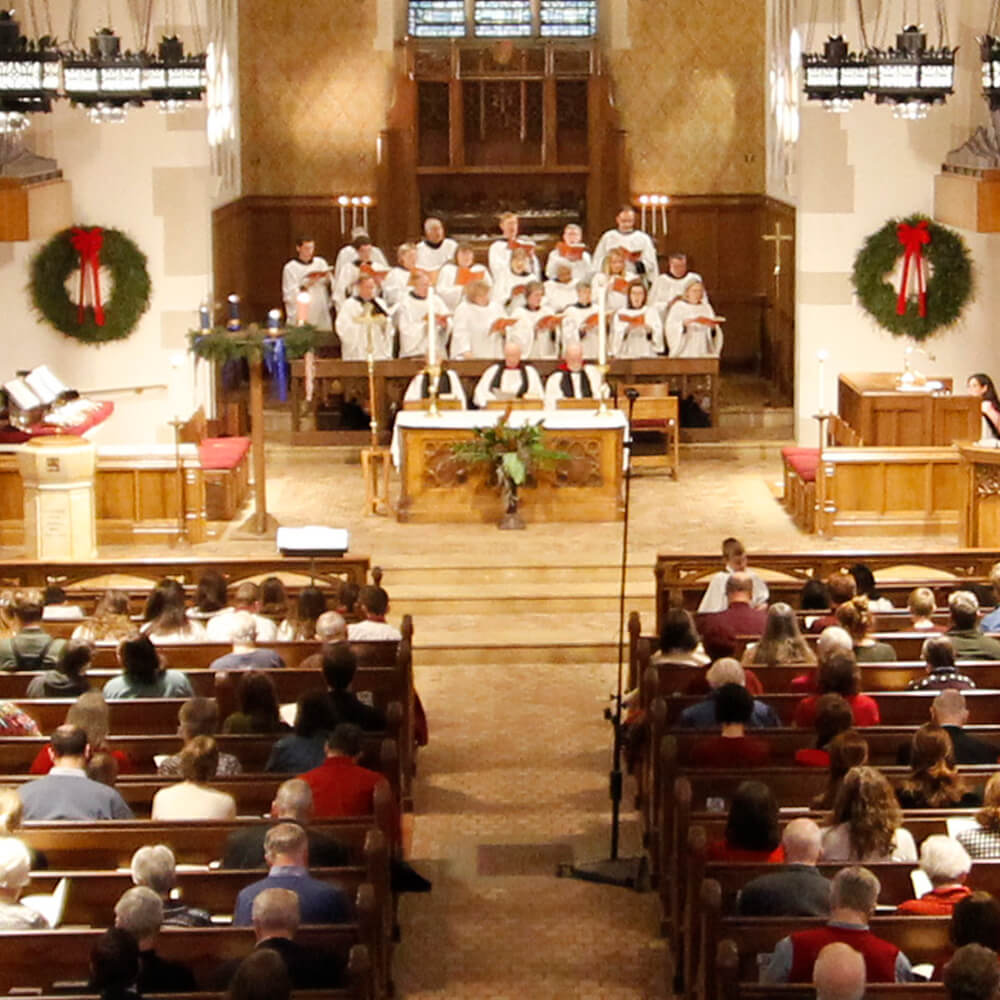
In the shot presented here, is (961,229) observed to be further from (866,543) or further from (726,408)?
(866,543)

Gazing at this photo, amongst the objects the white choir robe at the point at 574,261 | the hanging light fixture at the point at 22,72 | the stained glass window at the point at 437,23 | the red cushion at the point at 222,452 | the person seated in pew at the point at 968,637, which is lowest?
the person seated in pew at the point at 968,637

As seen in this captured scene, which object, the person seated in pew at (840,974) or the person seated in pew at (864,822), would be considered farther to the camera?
the person seated in pew at (864,822)

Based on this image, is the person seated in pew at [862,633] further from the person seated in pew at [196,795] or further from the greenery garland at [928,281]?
the greenery garland at [928,281]

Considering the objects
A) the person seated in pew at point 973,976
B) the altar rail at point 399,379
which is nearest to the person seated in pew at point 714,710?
the person seated in pew at point 973,976

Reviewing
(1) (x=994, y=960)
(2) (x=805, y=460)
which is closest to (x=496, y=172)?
(2) (x=805, y=460)

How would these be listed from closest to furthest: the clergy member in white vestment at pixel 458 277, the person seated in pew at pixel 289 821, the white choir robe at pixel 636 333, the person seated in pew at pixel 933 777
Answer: the person seated in pew at pixel 289 821
the person seated in pew at pixel 933 777
the white choir robe at pixel 636 333
the clergy member in white vestment at pixel 458 277

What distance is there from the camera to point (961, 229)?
19609 mm

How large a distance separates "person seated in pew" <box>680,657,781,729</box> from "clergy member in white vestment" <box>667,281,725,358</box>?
35.5 ft

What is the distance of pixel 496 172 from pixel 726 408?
4.55 metres

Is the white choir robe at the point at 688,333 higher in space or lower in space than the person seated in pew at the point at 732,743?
higher

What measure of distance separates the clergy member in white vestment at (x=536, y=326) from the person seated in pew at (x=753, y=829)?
12316 millimetres

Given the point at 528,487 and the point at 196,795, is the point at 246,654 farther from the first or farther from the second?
the point at 528,487

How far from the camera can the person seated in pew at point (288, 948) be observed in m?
6.94

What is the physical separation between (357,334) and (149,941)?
46.4ft
